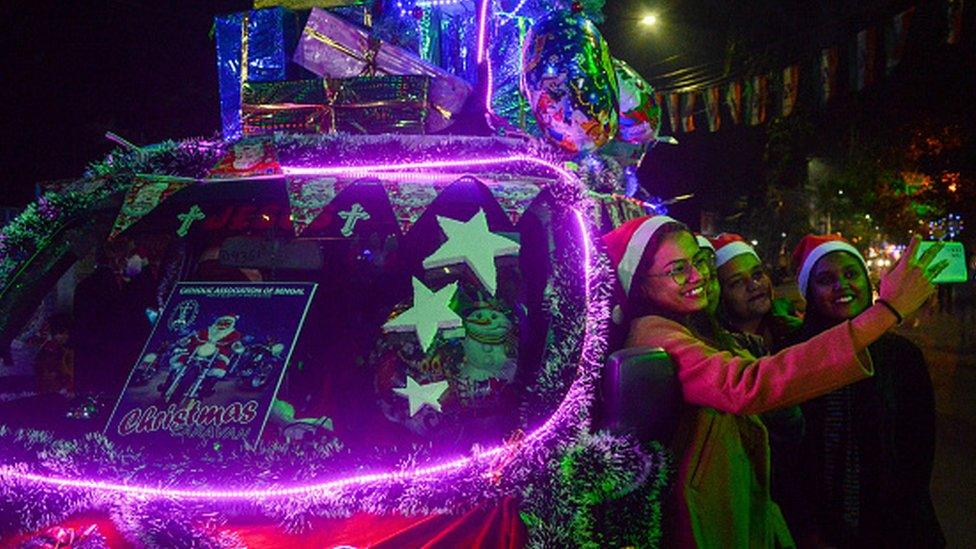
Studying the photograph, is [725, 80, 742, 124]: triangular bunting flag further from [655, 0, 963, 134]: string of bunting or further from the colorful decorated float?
the colorful decorated float

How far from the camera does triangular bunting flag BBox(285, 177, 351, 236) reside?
7.70ft

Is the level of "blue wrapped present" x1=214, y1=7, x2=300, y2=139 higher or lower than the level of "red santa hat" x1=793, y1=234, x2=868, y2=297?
higher

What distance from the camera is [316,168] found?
97.3 inches

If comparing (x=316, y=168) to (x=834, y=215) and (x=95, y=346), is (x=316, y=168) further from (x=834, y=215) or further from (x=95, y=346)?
(x=834, y=215)

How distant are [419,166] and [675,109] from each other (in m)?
10.2

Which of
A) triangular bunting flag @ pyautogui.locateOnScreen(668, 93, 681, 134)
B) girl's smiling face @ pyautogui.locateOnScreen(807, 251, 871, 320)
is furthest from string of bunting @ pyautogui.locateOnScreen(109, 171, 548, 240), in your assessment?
triangular bunting flag @ pyautogui.locateOnScreen(668, 93, 681, 134)

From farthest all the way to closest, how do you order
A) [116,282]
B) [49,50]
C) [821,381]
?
[49,50]
[116,282]
[821,381]

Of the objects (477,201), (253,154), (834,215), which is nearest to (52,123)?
(253,154)

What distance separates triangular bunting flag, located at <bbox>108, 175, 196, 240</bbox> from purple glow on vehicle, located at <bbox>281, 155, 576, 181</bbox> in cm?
44

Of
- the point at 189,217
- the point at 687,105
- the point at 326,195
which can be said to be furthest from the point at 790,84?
the point at 189,217

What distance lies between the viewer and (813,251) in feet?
10.9

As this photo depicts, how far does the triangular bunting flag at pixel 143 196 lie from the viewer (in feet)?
8.04

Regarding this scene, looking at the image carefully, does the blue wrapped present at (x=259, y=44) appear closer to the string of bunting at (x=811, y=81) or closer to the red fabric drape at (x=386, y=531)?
the red fabric drape at (x=386, y=531)

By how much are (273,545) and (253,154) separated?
142 centimetres
